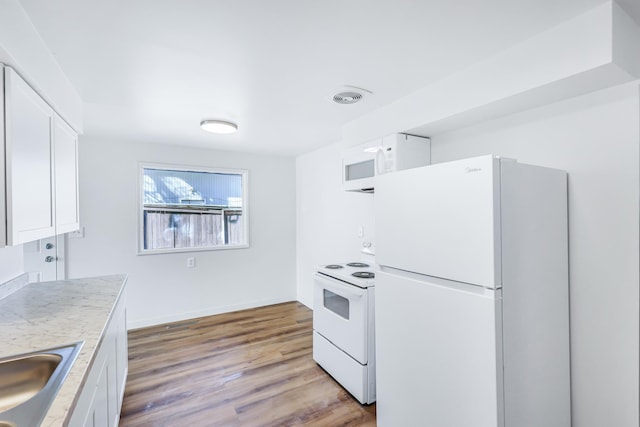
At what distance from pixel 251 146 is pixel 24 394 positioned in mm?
3123

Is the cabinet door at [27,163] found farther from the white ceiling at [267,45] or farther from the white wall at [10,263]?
the white wall at [10,263]

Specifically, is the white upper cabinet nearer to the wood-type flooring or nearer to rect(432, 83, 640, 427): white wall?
the wood-type flooring

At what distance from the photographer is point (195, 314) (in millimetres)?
3873

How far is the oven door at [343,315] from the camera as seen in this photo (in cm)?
217

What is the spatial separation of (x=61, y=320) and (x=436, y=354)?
6.29ft

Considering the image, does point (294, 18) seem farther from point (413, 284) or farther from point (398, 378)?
point (398, 378)

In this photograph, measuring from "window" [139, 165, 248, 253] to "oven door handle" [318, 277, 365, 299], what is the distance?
2.02m

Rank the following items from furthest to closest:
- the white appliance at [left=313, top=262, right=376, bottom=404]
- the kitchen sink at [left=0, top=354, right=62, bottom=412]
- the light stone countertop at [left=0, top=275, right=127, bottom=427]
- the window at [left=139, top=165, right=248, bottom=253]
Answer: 1. the window at [left=139, top=165, right=248, bottom=253]
2. the white appliance at [left=313, top=262, right=376, bottom=404]
3. the kitchen sink at [left=0, top=354, right=62, bottom=412]
4. the light stone countertop at [left=0, top=275, right=127, bottom=427]

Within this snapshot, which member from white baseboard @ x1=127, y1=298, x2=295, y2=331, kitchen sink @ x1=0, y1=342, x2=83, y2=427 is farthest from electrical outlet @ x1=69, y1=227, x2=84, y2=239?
kitchen sink @ x1=0, y1=342, x2=83, y2=427

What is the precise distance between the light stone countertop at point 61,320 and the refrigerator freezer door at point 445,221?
1.49m

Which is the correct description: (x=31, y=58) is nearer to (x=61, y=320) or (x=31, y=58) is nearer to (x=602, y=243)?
(x=61, y=320)

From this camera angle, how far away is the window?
12.1 feet

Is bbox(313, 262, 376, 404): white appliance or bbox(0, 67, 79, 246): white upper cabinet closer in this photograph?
bbox(0, 67, 79, 246): white upper cabinet

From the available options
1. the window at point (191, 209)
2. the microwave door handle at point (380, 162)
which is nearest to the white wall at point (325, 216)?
the microwave door handle at point (380, 162)
